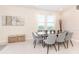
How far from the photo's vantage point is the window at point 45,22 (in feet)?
7.71

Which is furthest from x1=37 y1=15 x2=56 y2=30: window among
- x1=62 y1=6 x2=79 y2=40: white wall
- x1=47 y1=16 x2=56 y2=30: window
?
x1=62 y1=6 x2=79 y2=40: white wall

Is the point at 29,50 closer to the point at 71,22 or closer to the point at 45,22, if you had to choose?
the point at 45,22

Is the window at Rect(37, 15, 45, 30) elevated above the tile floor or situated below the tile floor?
above

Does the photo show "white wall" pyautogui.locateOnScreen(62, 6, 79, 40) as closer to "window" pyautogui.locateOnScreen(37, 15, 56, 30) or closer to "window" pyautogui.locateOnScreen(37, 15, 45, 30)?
"window" pyautogui.locateOnScreen(37, 15, 56, 30)

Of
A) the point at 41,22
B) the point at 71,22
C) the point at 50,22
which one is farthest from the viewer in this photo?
the point at 71,22

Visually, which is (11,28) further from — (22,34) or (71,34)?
(71,34)

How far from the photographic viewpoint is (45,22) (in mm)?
2389

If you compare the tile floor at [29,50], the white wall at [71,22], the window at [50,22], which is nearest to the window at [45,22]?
the window at [50,22]

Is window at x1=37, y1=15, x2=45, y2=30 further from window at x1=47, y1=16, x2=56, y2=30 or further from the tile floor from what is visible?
the tile floor

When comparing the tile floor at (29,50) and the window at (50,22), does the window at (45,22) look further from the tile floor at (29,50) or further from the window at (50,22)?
the tile floor at (29,50)

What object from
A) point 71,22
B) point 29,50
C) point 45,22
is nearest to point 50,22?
point 45,22

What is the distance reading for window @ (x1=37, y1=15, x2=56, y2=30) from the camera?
2.35 m

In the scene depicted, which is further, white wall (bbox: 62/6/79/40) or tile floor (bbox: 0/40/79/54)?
white wall (bbox: 62/6/79/40)
